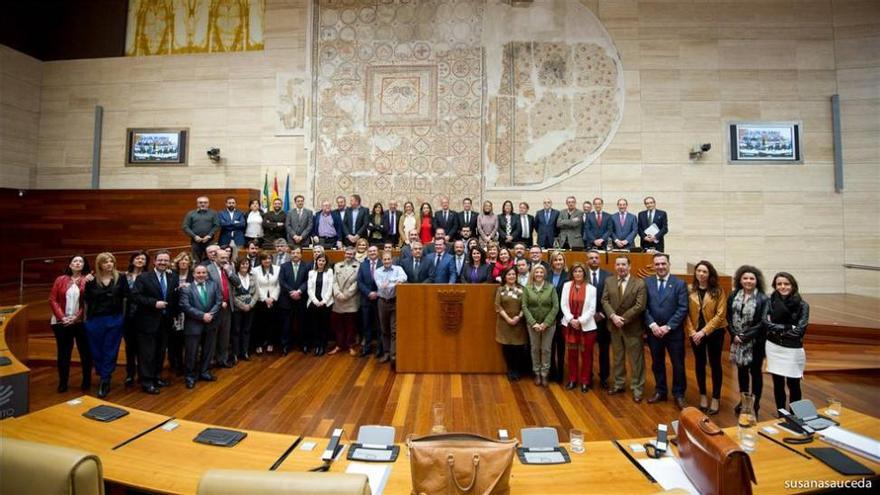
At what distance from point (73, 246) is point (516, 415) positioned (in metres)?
10.0

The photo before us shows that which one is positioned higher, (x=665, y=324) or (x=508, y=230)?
(x=508, y=230)

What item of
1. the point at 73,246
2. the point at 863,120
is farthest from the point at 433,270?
the point at 863,120

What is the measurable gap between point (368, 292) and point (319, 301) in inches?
26.8

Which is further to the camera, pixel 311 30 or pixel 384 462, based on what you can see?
pixel 311 30

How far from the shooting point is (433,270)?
536cm

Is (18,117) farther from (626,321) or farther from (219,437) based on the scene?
(626,321)

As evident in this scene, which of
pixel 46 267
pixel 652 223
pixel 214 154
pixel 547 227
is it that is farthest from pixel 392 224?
pixel 46 267

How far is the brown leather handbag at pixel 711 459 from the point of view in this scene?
4.72ft

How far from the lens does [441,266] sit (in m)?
5.35

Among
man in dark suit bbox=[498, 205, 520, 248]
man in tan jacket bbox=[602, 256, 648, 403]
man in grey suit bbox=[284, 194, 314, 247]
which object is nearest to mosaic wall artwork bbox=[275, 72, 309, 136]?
man in grey suit bbox=[284, 194, 314, 247]

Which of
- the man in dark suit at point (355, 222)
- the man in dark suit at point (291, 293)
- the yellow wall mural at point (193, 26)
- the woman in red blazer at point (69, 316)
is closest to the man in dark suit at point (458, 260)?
the man in dark suit at point (291, 293)

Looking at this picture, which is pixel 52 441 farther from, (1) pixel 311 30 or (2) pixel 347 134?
(1) pixel 311 30

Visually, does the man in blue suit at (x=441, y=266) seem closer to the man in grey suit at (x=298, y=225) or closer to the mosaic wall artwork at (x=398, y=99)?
the man in grey suit at (x=298, y=225)

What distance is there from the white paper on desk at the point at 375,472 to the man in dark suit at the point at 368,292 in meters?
3.42
